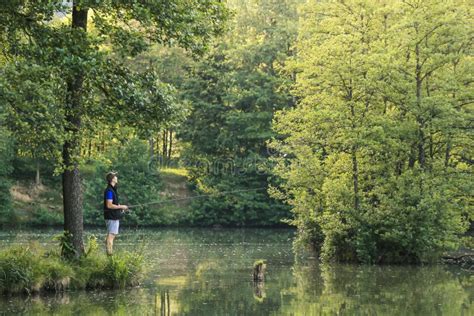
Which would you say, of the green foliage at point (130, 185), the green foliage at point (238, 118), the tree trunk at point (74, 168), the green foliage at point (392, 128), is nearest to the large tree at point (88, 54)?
the tree trunk at point (74, 168)

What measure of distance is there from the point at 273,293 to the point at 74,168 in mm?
4837

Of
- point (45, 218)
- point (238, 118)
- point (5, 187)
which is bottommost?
point (45, 218)

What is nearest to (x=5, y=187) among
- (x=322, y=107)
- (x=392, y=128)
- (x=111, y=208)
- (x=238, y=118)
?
(x=238, y=118)

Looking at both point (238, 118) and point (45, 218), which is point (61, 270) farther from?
point (238, 118)

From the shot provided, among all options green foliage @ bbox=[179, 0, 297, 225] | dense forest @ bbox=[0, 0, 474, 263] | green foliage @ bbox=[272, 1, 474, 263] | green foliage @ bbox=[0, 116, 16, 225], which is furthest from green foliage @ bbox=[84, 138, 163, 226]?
green foliage @ bbox=[272, 1, 474, 263]

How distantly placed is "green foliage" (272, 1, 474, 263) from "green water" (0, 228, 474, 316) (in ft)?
4.21

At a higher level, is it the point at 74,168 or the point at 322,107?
the point at 322,107

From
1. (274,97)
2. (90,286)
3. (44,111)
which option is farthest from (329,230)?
(274,97)

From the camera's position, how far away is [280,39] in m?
51.8

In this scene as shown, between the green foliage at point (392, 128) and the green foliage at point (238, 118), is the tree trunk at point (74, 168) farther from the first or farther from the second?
the green foliage at point (238, 118)

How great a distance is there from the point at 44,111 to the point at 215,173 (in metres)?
39.2

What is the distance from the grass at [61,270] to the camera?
15.4m

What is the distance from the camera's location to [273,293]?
16234 mm

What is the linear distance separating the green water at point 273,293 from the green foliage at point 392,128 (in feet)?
4.21
